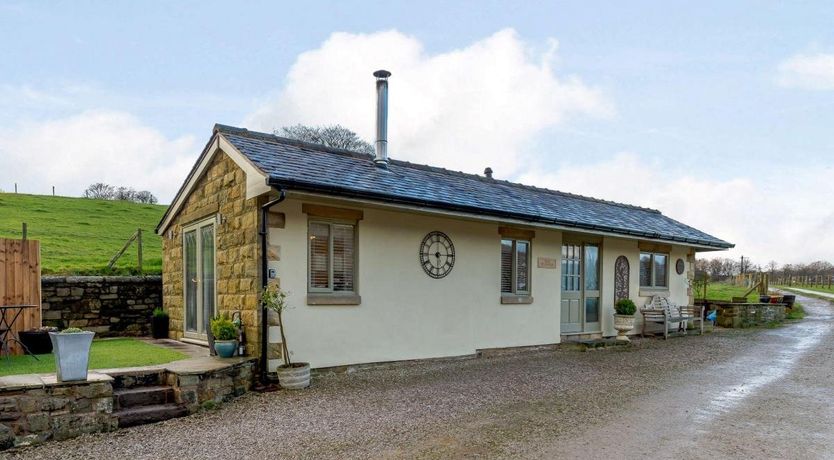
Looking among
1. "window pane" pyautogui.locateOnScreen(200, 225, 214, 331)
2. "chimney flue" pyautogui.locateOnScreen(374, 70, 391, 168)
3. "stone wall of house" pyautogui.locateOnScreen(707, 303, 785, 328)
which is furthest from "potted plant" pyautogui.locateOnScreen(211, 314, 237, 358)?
"stone wall of house" pyautogui.locateOnScreen(707, 303, 785, 328)

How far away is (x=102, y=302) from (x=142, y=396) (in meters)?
6.18

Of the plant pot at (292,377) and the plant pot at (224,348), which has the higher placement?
the plant pot at (224,348)

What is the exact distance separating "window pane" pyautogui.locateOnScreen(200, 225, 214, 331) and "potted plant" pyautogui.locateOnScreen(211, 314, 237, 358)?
1.57 meters

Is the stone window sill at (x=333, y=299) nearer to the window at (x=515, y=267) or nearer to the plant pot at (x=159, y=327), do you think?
the window at (x=515, y=267)

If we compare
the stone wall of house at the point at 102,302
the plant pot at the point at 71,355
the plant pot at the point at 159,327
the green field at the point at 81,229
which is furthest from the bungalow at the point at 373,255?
the green field at the point at 81,229

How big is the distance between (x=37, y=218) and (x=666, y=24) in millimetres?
23757

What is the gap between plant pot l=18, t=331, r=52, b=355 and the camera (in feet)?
23.7

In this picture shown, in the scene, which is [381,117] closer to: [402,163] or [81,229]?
[402,163]

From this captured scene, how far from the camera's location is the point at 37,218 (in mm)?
20812

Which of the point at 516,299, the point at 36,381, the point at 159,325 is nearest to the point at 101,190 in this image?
the point at 159,325

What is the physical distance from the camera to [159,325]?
398 inches

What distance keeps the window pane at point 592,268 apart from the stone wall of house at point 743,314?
752cm

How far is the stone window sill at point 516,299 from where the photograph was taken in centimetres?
974

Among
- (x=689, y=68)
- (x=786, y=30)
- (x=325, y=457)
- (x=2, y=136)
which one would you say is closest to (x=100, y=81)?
(x=325, y=457)
